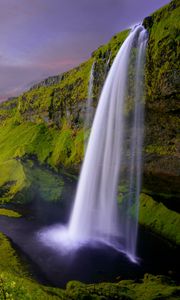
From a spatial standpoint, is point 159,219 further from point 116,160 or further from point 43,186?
point 43,186

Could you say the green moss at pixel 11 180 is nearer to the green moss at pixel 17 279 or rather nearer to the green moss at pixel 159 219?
the green moss at pixel 17 279

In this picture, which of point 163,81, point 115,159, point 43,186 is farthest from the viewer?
point 43,186

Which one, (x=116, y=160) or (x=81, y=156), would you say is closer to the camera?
(x=116, y=160)

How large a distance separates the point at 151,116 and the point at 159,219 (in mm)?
16632

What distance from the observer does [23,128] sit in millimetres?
132875

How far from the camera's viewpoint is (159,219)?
54344 millimetres

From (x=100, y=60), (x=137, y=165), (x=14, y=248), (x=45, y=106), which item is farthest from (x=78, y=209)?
(x=45, y=106)

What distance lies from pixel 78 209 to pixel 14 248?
16.7 meters

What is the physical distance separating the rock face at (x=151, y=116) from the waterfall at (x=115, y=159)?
1.84 metres

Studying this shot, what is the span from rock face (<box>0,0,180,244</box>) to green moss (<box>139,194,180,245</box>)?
1661 millimetres

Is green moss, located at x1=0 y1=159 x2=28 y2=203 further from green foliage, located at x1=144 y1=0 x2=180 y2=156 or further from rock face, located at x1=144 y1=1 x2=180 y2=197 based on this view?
green foliage, located at x1=144 y1=0 x2=180 y2=156

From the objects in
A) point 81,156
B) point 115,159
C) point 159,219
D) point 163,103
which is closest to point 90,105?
point 81,156

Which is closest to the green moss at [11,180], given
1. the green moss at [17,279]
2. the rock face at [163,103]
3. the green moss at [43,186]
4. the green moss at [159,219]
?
the green moss at [43,186]

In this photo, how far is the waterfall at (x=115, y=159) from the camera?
54.6 m
